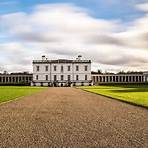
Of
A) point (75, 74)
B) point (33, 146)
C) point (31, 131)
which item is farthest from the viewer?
point (75, 74)

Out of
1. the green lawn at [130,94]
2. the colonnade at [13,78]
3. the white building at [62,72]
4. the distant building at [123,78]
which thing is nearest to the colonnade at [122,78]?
the distant building at [123,78]

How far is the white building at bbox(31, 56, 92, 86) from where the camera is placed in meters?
122

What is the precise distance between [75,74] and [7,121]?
110 m

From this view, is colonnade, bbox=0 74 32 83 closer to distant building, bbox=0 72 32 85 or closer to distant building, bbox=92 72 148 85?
distant building, bbox=0 72 32 85

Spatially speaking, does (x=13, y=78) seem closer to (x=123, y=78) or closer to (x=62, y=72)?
(x=62, y=72)

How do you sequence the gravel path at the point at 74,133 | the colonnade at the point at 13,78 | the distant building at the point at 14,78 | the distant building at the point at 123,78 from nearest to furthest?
the gravel path at the point at 74,133
the distant building at the point at 14,78
the colonnade at the point at 13,78
the distant building at the point at 123,78

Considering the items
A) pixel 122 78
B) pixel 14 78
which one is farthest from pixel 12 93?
pixel 122 78

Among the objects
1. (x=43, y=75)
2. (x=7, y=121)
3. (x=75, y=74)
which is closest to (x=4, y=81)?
(x=43, y=75)

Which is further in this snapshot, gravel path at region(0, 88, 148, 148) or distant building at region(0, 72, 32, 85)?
distant building at region(0, 72, 32, 85)

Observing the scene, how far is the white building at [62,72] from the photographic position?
399 feet

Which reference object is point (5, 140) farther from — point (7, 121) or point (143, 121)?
point (143, 121)

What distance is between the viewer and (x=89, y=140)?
854cm

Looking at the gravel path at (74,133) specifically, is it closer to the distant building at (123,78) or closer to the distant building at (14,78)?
the distant building at (14,78)

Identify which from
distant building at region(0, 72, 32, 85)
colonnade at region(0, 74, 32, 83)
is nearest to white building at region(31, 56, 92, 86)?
distant building at region(0, 72, 32, 85)
